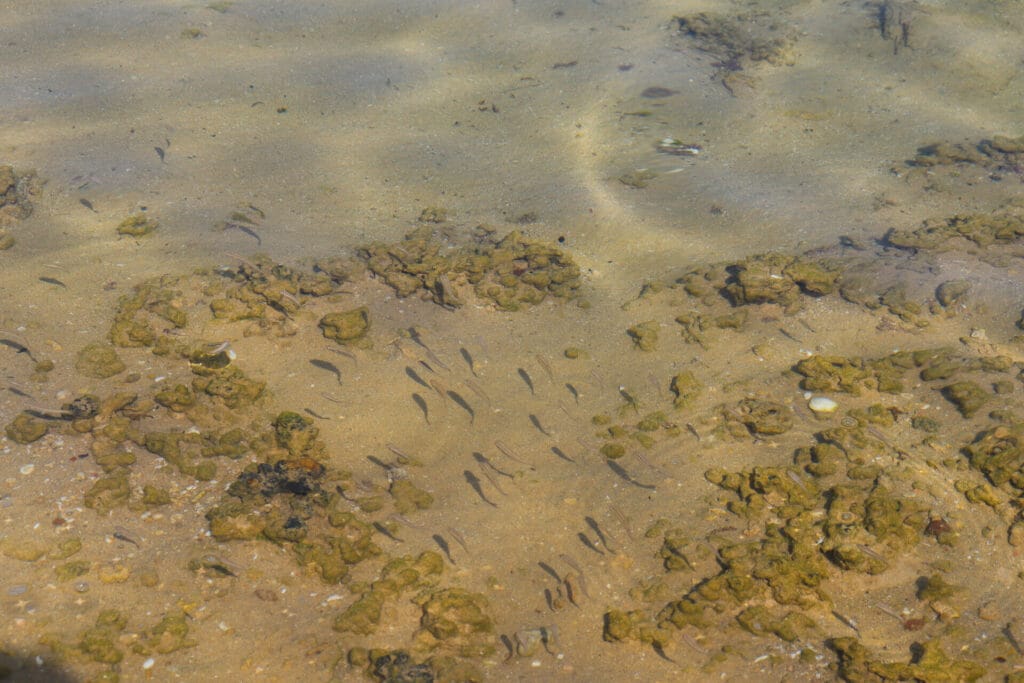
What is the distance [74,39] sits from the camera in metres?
7.05

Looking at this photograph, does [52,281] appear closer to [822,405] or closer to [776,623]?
[776,623]

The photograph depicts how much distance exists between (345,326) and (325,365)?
0.29 metres

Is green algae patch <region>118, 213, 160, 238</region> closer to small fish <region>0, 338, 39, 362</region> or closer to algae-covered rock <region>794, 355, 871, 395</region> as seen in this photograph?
small fish <region>0, 338, 39, 362</region>

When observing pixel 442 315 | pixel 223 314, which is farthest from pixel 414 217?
pixel 223 314

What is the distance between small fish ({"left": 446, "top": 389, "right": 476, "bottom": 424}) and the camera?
4020mm

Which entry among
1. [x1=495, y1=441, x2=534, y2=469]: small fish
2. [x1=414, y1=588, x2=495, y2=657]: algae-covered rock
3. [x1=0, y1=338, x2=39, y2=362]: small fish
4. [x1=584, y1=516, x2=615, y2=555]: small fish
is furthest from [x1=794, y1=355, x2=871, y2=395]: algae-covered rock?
[x1=0, y1=338, x2=39, y2=362]: small fish

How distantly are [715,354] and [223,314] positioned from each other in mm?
3158

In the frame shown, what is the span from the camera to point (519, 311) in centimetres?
474

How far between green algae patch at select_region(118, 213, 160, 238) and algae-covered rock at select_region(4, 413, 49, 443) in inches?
72.6

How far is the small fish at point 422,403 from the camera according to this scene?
4012 mm

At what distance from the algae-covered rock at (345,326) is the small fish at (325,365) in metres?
0.18

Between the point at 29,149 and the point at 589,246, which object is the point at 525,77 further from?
the point at 29,149

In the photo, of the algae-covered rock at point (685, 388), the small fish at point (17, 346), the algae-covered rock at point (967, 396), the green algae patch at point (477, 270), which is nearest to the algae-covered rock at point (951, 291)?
the algae-covered rock at point (967, 396)

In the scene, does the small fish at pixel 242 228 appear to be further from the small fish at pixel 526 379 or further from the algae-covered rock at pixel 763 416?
the algae-covered rock at pixel 763 416
